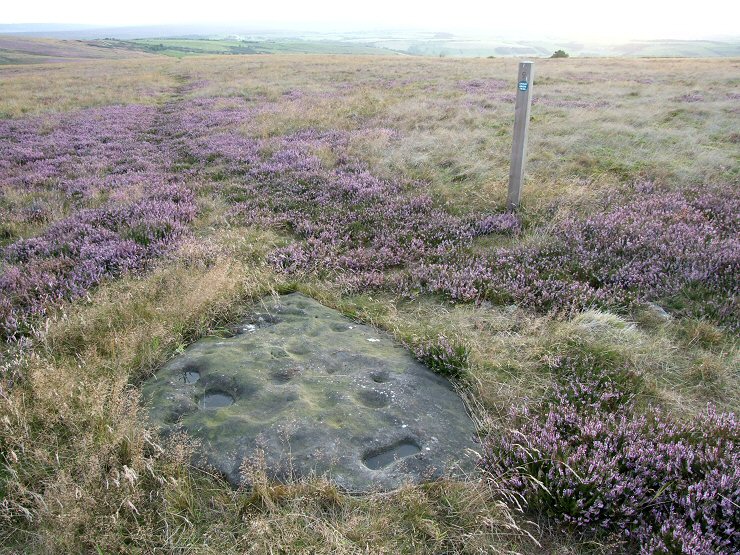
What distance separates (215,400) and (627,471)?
10.6 feet

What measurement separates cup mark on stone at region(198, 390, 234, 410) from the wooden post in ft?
20.9

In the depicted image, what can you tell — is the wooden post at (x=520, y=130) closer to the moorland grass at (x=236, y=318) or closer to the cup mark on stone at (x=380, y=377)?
the moorland grass at (x=236, y=318)

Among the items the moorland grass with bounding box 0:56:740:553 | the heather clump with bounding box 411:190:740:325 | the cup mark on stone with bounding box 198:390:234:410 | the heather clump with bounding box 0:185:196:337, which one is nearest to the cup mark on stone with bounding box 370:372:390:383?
the moorland grass with bounding box 0:56:740:553

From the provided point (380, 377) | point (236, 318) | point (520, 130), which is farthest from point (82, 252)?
point (520, 130)

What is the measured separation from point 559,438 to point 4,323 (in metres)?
5.77

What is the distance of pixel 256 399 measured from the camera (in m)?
4.09

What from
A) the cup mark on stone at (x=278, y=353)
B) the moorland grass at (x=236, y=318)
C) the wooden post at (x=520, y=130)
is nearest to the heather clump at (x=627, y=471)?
the moorland grass at (x=236, y=318)

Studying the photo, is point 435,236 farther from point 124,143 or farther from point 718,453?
point 124,143

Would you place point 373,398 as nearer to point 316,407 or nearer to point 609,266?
point 316,407

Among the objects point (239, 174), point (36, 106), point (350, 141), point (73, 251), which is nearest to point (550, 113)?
point (350, 141)

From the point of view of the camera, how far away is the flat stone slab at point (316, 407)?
3.44 meters

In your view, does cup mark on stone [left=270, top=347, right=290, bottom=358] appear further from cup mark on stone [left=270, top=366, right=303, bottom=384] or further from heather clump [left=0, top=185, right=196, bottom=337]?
heather clump [left=0, top=185, right=196, bottom=337]

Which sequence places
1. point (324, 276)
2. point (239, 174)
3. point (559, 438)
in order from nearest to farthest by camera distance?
Result: point (559, 438), point (324, 276), point (239, 174)

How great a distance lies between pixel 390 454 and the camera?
3596 millimetres
